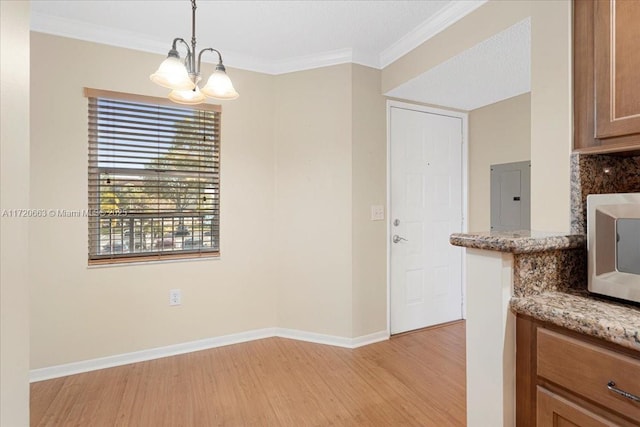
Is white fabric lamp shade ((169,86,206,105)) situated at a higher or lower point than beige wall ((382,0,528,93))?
lower

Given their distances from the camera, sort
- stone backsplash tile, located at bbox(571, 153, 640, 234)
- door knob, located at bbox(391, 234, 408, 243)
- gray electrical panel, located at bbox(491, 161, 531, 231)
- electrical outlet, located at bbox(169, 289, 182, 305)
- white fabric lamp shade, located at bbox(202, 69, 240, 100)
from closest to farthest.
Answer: stone backsplash tile, located at bbox(571, 153, 640, 234) → white fabric lamp shade, located at bbox(202, 69, 240, 100) → electrical outlet, located at bbox(169, 289, 182, 305) → gray electrical panel, located at bbox(491, 161, 531, 231) → door knob, located at bbox(391, 234, 408, 243)

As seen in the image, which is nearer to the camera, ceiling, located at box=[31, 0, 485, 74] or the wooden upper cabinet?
the wooden upper cabinet

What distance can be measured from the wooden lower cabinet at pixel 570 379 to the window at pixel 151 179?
7.66ft

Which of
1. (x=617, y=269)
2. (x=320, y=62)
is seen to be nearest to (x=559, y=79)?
(x=617, y=269)

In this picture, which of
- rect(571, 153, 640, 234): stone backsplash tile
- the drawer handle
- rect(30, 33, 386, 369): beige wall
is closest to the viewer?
the drawer handle

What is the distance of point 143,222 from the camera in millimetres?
2498

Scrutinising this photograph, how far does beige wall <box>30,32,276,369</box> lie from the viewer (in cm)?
221

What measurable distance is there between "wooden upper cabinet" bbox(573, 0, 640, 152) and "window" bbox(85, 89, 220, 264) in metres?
2.41

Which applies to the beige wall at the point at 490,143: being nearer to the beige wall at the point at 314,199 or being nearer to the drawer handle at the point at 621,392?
the beige wall at the point at 314,199

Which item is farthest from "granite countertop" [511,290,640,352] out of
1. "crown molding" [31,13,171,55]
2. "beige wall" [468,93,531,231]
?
"crown molding" [31,13,171,55]

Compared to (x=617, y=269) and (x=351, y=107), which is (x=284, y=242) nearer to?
(x=351, y=107)

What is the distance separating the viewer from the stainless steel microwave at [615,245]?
960 millimetres

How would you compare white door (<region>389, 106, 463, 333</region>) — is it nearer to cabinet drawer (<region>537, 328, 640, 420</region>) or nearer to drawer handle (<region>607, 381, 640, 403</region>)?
cabinet drawer (<region>537, 328, 640, 420</region>)

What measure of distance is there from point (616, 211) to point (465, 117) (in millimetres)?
2560
